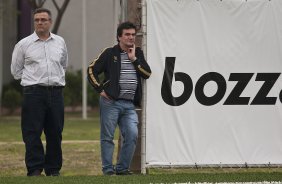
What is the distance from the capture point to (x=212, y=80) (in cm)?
1112

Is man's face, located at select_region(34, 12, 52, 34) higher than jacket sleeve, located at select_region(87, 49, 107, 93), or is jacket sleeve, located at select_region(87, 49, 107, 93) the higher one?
man's face, located at select_region(34, 12, 52, 34)

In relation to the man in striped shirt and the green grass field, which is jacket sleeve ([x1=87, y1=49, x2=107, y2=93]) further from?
the green grass field

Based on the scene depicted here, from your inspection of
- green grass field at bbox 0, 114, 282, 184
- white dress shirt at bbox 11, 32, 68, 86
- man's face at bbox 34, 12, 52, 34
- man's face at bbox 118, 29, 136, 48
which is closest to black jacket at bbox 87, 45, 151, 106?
man's face at bbox 118, 29, 136, 48

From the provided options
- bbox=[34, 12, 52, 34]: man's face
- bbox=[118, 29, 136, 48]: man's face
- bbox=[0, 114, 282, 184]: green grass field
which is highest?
bbox=[34, 12, 52, 34]: man's face

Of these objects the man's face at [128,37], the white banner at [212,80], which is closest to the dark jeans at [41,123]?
the man's face at [128,37]

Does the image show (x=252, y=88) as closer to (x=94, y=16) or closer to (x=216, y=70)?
(x=216, y=70)

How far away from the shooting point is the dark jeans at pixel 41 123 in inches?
433

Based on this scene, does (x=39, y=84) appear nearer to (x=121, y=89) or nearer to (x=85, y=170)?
(x=121, y=89)

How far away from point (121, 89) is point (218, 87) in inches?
47.4

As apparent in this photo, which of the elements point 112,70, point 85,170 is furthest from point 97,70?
point 85,170

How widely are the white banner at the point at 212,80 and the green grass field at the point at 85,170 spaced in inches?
14.4

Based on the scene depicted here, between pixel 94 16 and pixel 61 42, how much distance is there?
2500 centimetres

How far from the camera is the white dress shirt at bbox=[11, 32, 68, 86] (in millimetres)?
10984

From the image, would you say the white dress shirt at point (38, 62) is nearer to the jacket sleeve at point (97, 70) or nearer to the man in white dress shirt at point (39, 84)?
the man in white dress shirt at point (39, 84)
